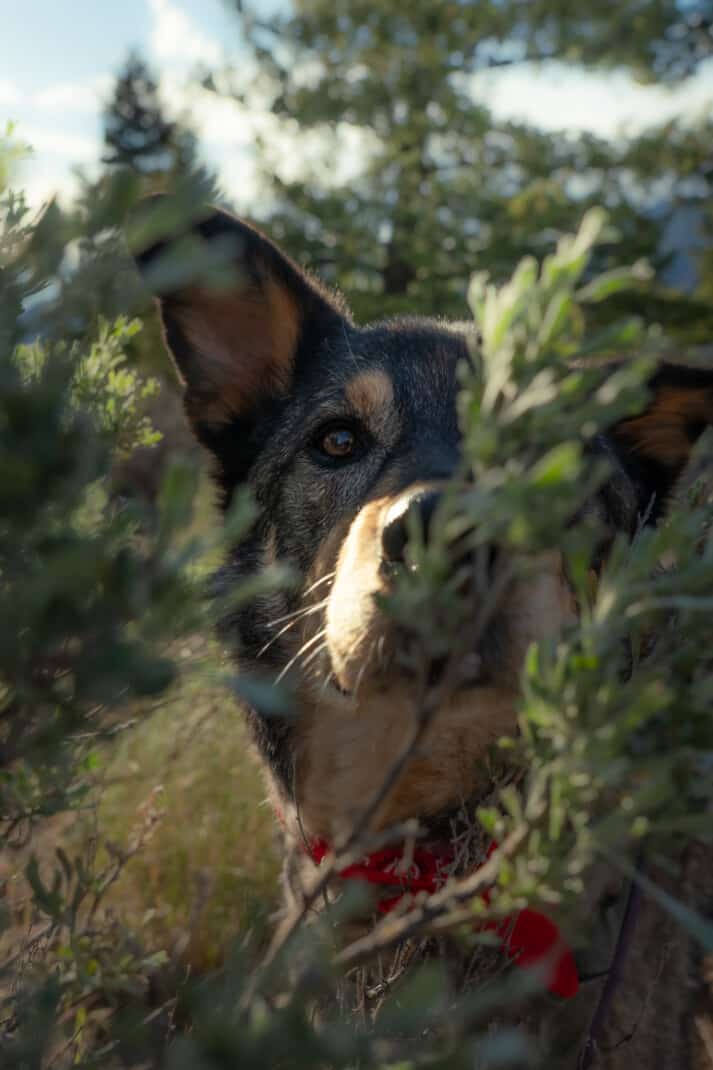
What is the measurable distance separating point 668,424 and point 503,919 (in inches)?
82.5

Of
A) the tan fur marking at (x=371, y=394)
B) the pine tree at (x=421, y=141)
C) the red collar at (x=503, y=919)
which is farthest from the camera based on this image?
the pine tree at (x=421, y=141)

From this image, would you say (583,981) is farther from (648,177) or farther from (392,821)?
(648,177)

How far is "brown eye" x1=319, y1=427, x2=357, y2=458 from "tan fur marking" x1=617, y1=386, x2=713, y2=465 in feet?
3.10

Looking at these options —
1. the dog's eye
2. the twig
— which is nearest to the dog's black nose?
the twig

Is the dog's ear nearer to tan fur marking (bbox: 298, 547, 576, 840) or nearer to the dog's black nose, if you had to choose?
tan fur marking (bbox: 298, 547, 576, 840)

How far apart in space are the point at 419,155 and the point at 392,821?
47.2ft

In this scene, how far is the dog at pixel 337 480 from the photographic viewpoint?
2.22m

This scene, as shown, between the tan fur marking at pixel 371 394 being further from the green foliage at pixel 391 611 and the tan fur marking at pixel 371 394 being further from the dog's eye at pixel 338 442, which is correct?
the green foliage at pixel 391 611

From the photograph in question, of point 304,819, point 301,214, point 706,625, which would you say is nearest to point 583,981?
point 304,819

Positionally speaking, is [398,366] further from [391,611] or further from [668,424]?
[391,611]

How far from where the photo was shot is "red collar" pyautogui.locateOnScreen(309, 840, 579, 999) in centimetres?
188

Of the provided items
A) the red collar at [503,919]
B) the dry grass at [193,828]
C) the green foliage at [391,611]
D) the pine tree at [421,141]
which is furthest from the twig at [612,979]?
the pine tree at [421,141]

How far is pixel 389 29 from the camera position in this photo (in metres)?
15.2

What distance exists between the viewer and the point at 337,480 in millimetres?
3131
